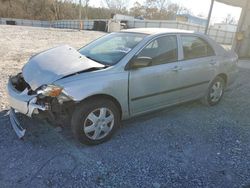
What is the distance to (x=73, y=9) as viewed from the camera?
59.0m

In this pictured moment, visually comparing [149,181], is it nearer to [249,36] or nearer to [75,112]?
[75,112]

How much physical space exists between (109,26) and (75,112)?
2817 cm

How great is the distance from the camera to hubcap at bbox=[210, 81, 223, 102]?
16.0ft

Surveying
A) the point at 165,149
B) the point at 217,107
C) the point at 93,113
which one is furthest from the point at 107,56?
the point at 217,107

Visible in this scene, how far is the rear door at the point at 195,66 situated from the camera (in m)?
4.13

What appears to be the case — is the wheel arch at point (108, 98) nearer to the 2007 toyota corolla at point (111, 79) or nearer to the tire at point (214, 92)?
the 2007 toyota corolla at point (111, 79)

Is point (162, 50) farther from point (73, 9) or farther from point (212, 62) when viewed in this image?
point (73, 9)

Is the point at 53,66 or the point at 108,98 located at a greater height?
the point at 53,66

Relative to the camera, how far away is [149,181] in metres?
2.72

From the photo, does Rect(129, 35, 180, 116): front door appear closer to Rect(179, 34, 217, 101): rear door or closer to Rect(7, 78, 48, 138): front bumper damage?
Rect(179, 34, 217, 101): rear door

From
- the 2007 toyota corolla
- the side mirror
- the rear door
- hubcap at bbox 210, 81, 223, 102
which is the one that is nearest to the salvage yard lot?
the 2007 toyota corolla

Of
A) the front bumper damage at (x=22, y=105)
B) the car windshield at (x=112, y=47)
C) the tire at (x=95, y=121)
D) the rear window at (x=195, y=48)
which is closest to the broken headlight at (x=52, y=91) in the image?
the front bumper damage at (x=22, y=105)

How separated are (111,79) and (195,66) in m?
1.81

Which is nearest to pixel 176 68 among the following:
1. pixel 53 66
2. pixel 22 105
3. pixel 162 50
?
pixel 162 50
